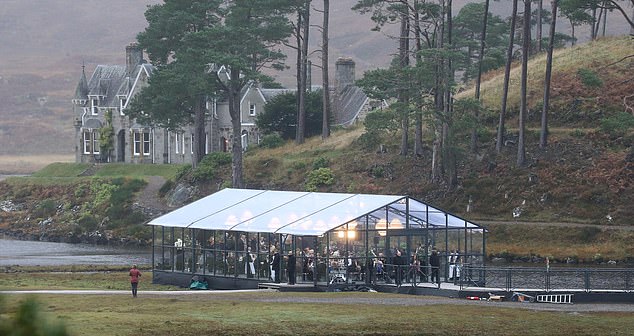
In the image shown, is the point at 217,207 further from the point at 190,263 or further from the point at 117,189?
the point at 117,189

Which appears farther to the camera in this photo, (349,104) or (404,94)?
(349,104)

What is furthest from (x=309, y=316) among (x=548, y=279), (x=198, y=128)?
(x=198, y=128)

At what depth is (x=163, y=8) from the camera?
10862cm

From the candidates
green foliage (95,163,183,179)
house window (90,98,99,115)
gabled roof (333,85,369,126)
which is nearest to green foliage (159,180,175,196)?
green foliage (95,163,183,179)

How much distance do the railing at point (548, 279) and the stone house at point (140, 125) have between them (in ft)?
203

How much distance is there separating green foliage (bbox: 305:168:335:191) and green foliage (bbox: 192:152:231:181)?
1403 centimetres

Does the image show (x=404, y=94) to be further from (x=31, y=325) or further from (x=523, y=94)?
(x=31, y=325)

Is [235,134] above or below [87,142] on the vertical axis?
below

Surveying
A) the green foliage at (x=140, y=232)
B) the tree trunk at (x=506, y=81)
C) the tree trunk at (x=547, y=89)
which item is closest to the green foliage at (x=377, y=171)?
the tree trunk at (x=506, y=81)

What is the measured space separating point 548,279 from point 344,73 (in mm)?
80410

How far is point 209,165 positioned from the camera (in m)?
107

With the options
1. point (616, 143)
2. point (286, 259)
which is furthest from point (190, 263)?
point (616, 143)

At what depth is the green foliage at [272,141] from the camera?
364ft

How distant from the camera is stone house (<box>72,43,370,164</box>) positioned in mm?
124062
